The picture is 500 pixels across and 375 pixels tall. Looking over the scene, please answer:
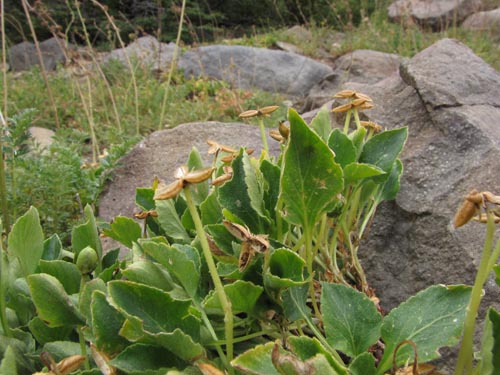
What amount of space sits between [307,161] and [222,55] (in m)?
6.47

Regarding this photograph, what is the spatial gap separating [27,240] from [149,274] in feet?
0.68

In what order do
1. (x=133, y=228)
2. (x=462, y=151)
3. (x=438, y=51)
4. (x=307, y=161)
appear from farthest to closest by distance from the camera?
1. (x=438, y=51)
2. (x=462, y=151)
3. (x=133, y=228)
4. (x=307, y=161)

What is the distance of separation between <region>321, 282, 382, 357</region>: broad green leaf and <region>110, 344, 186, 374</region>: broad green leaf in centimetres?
21

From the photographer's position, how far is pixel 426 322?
0.71 meters

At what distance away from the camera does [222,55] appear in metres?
6.96

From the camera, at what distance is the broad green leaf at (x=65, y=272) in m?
0.84

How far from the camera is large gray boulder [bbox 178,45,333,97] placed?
6.40m

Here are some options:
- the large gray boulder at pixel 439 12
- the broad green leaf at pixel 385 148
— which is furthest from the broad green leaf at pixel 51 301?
the large gray boulder at pixel 439 12

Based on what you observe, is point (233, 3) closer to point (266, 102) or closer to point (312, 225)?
point (266, 102)

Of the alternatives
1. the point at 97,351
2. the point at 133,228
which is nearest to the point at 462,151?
the point at 133,228

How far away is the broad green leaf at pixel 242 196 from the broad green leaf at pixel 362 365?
0.85 ft

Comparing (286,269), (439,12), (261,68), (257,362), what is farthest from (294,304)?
(439,12)

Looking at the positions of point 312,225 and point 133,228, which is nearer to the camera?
point 312,225

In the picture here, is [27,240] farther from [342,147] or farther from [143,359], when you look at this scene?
[342,147]
